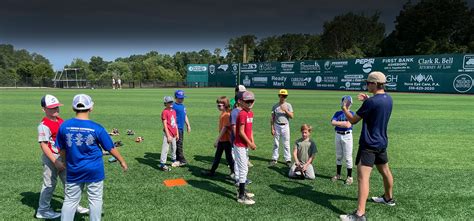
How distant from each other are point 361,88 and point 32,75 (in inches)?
2742

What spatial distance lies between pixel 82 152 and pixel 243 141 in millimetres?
2378

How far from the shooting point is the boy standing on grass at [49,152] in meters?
4.18

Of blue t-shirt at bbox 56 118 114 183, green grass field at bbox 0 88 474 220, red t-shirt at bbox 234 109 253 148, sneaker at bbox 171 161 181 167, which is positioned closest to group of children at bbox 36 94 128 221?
blue t-shirt at bbox 56 118 114 183

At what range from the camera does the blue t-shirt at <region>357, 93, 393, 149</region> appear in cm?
438

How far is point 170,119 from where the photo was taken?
6895mm

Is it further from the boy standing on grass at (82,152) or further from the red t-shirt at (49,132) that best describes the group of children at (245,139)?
the red t-shirt at (49,132)

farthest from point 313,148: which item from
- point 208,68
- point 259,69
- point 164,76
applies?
point 164,76

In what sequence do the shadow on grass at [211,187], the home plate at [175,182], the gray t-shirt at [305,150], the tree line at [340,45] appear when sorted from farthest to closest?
1. the tree line at [340,45]
2. the gray t-shirt at [305,150]
3. the home plate at [175,182]
4. the shadow on grass at [211,187]

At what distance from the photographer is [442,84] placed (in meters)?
34.9

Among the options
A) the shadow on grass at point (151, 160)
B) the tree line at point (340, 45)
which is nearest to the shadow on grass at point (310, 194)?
the shadow on grass at point (151, 160)

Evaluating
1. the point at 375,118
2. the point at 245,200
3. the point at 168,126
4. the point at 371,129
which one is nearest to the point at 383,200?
the point at 371,129

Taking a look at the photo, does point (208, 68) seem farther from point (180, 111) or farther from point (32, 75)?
point (180, 111)

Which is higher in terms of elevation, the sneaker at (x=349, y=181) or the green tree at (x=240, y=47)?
the green tree at (x=240, y=47)

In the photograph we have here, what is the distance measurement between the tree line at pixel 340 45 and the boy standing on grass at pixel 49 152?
207ft
